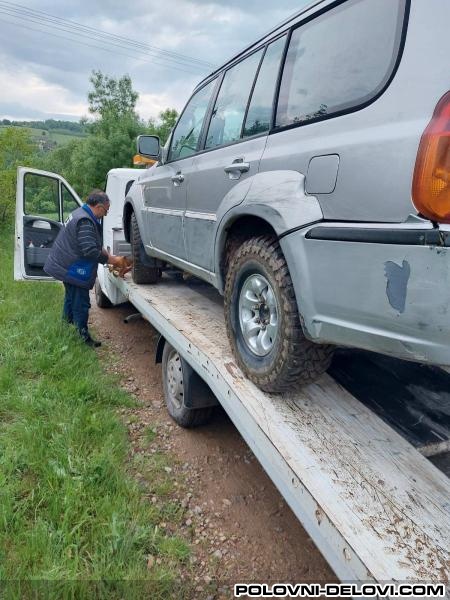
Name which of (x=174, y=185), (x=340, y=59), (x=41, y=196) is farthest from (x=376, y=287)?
(x=41, y=196)

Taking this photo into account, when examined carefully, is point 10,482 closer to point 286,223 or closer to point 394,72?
point 286,223

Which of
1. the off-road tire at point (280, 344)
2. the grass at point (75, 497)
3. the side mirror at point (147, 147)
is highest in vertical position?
the side mirror at point (147, 147)

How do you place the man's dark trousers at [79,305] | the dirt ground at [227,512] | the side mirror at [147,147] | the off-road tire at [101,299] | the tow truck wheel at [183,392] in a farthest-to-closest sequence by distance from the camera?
the off-road tire at [101,299] < the man's dark trousers at [79,305] < the side mirror at [147,147] < the tow truck wheel at [183,392] < the dirt ground at [227,512]

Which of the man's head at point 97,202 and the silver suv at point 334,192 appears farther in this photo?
the man's head at point 97,202

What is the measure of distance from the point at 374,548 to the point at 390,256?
968mm

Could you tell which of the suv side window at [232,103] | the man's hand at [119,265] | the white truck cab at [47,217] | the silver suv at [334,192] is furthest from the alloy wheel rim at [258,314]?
the white truck cab at [47,217]

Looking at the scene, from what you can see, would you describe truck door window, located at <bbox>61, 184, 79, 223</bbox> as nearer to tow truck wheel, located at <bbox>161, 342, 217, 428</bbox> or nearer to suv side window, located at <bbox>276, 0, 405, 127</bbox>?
tow truck wheel, located at <bbox>161, 342, 217, 428</bbox>

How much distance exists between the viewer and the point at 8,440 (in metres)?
2.90

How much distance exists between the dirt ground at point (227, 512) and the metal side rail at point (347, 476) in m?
0.76

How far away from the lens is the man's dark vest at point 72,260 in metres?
4.70

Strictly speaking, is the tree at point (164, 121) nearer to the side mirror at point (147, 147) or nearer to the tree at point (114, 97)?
the tree at point (114, 97)

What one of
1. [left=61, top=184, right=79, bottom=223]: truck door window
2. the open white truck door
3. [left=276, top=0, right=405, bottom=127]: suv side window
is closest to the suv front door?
[left=276, top=0, right=405, bottom=127]: suv side window

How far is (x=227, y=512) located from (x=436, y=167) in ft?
7.31

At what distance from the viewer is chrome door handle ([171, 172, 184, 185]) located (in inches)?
132
